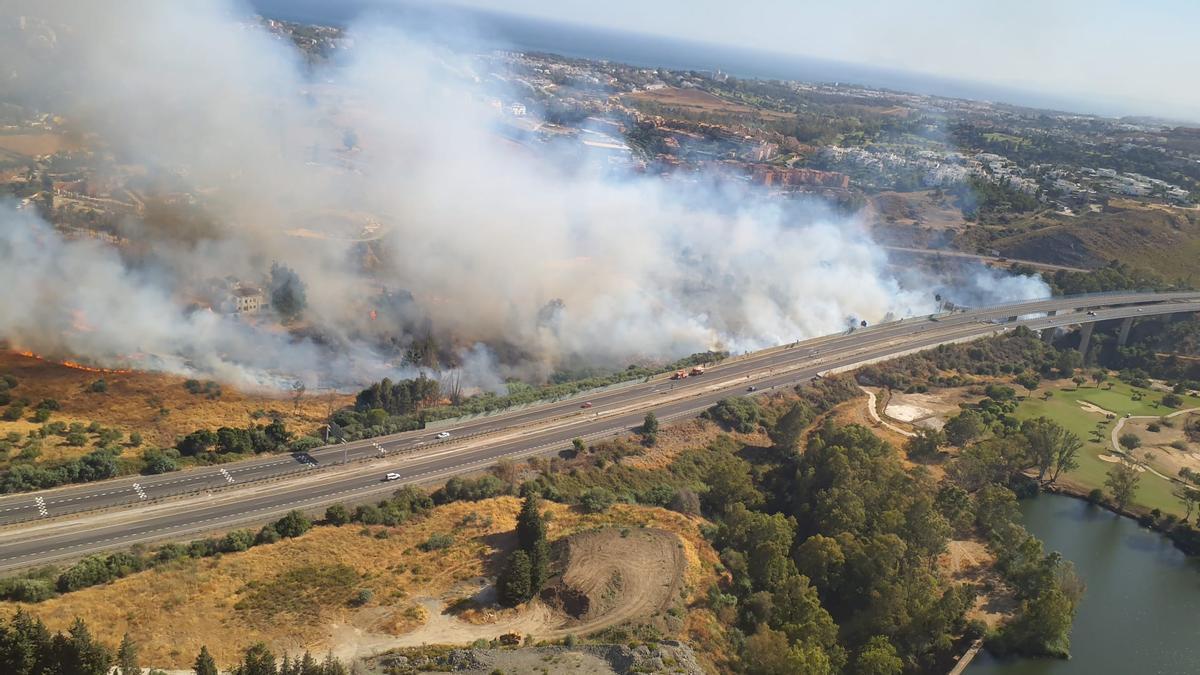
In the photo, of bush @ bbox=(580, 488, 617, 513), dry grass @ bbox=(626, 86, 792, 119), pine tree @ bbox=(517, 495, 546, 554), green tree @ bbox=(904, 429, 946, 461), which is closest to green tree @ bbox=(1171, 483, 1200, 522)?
green tree @ bbox=(904, 429, 946, 461)

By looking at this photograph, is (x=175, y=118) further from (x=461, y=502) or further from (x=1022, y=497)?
(x=1022, y=497)

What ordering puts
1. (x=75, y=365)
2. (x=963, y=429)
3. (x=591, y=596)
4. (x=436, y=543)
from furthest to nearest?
(x=963, y=429) < (x=75, y=365) < (x=436, y=543) < (x=591, y=596)

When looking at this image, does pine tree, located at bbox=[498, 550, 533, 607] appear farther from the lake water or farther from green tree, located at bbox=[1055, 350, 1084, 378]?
green tree, located at bbox=[1055, 350, 1084, 378]

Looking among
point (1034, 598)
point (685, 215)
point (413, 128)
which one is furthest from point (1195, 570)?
point (413, 128)

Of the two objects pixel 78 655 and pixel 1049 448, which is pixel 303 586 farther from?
pixel 1049 448

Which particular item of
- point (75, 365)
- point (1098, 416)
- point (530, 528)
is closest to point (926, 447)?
point (1098, 416)

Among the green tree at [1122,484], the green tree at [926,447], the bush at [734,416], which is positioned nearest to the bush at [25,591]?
the bush at [734,416]

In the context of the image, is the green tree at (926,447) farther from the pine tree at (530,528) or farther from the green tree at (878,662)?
the pine tree at (530,528)
